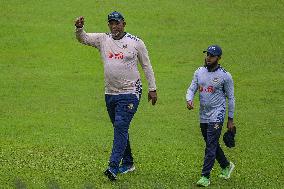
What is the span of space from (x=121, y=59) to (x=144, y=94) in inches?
351

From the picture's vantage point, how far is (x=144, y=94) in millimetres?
20406

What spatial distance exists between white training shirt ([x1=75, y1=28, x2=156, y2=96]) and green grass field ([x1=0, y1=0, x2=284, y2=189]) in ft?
4.36

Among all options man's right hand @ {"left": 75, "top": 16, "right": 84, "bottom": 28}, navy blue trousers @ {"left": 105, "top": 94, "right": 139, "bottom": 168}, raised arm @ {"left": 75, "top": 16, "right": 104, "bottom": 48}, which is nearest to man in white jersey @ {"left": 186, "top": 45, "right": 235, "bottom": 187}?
navy blue trousers @ {"left": 105, "top": 94, "right": 139, "bottom": 168}

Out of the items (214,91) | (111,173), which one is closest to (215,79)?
(214,91)

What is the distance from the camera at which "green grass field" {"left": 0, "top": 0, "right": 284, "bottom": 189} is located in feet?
40.0


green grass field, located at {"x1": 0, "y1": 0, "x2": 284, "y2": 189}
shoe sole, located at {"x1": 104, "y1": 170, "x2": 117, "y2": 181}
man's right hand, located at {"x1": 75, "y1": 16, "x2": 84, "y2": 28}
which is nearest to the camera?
shoe sole, located at {"x1": 104, "y1": 170, "x2": 117, "y2": 181}

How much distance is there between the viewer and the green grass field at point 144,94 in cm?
1220

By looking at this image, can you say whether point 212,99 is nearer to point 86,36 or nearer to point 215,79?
point 215,79

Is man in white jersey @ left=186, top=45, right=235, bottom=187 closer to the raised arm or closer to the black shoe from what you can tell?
the black shoe

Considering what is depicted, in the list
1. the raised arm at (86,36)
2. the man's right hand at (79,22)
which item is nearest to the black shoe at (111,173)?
the raised arm at (86,36)

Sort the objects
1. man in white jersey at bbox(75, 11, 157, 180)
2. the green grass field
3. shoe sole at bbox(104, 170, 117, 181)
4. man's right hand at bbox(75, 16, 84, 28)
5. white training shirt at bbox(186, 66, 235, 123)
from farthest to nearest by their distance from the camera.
Answer: the green grass field → man's right hand at bbox(75, 16, 84, 28) → man in white jersey at bbox(75, 11, 157, 180) → white training shirt at bbox(186, 66, 235, 123) → shoe sole at bbox(104, 170, 117, 181)

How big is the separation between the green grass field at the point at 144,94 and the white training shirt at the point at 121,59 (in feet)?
4.36

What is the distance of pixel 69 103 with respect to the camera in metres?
19.2

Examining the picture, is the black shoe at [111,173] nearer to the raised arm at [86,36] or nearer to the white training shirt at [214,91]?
the white training shirt at [214,91]
